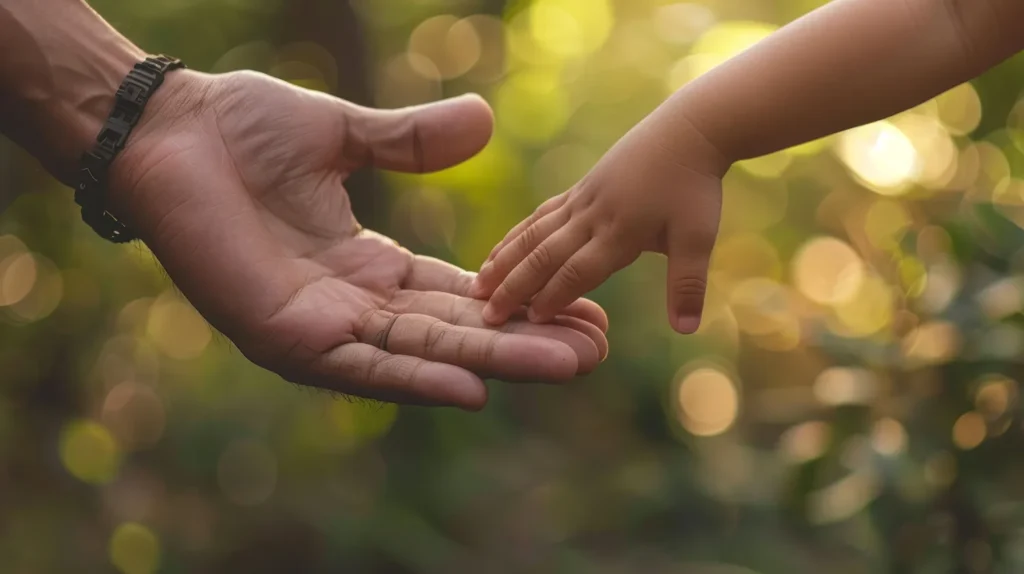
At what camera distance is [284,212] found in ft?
4.83

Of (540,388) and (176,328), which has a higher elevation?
(540,388)

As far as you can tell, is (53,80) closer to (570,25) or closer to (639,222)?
(639,222)

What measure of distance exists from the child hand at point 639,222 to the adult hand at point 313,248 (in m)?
0.10

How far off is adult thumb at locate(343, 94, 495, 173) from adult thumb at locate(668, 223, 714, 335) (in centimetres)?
50

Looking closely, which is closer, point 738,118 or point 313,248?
point 738,118

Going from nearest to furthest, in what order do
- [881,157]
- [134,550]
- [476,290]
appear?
[476,290]
[134,550]
[881,157]

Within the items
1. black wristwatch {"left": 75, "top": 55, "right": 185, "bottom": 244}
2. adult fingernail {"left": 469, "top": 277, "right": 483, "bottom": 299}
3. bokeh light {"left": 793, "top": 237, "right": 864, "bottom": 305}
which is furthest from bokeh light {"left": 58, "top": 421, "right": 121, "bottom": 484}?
bokeh light {"left": 793, "top": 237, "right": 864, "bottom": 305}

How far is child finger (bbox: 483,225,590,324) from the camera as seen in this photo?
1155 mm

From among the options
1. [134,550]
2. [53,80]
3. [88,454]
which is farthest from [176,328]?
[53,80]

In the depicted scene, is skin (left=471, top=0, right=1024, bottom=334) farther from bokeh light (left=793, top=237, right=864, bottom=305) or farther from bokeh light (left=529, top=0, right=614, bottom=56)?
bokeh light (left=529, top=0, right=614, bottom=56)

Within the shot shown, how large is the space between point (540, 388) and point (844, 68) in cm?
240

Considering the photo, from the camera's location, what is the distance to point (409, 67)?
11.8 ft

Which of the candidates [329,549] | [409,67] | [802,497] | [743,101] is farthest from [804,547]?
[409,67]

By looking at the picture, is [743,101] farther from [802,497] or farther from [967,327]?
[802,497]
